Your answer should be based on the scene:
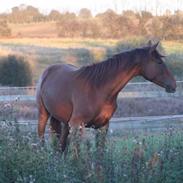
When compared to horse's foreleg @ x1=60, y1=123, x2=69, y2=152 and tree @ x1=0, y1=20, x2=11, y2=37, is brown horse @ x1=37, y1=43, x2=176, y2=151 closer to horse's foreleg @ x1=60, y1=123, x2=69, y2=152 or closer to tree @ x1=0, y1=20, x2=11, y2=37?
horse's foreleg @ x1=60, y1=123, x2=69, y2=152

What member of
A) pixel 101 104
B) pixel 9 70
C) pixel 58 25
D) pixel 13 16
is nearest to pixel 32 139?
pixel 101 104

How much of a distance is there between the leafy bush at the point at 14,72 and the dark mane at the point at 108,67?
1721 centimetres

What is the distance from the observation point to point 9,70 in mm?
25812

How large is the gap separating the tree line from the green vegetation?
37.3 m

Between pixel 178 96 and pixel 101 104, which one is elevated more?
pixel 101 104

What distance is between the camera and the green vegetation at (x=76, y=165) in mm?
4176

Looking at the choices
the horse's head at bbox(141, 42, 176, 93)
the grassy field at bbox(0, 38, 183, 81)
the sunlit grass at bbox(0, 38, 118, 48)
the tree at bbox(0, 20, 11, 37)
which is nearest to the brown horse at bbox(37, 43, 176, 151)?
the horse's head at bbox(141, 42, 176, 93)

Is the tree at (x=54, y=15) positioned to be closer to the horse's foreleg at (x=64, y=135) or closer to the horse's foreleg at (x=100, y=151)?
the horse's foreleg at (x=64, y=135)

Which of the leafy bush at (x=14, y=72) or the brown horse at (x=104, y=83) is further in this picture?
the leafy bush at (x=14, y=72)

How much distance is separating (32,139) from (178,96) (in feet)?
42.3

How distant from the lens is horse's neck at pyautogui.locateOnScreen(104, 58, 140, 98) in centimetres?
766

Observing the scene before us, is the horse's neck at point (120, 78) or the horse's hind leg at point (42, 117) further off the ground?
the horse's neck at point (120, 78)

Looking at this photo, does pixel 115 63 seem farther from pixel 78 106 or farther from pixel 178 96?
pixel 178 96

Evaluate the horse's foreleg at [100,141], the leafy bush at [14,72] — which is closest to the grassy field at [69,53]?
Answer: the leafy bush at [14,72]
